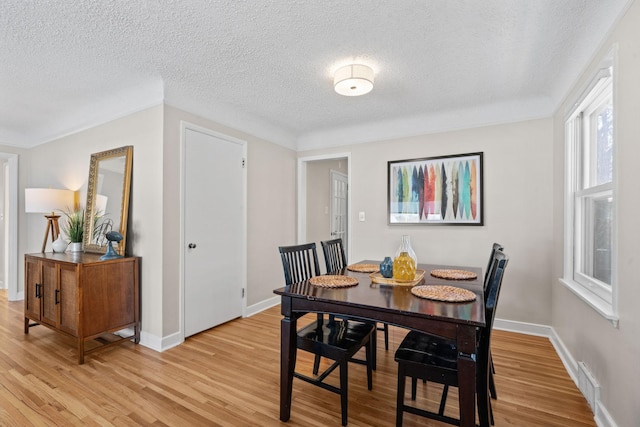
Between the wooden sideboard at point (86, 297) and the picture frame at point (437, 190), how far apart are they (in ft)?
9.23

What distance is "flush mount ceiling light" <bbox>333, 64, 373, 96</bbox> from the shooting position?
2301mm

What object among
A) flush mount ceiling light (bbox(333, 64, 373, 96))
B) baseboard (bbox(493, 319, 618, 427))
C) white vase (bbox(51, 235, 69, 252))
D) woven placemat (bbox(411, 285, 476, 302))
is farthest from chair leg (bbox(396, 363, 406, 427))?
white vase (bbox(51, 235, 69, 252))

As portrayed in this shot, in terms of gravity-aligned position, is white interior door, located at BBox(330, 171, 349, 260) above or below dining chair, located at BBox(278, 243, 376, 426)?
above

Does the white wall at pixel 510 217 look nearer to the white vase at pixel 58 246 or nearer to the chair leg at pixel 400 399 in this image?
the chair leg at pixel 400 399

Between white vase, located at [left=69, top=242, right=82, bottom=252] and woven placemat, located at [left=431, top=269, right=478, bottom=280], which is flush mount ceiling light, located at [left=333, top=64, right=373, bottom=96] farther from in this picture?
white vase, located at [left=69, top=242, right=82, bottom=252]

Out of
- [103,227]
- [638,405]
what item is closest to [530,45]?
[638,405]

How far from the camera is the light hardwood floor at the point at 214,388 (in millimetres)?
1774

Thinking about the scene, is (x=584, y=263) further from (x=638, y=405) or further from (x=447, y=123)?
(x=447, y=123)

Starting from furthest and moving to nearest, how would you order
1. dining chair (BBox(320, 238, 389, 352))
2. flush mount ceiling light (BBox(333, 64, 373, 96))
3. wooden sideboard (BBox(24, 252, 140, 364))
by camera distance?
dining chair (BBox(320, 238, 389, 352))
wooden sideboard (BBox(24, 252, 140, 364))
flush mount ceiling light (BBox(333, 64, 373, 96))

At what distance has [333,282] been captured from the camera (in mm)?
1929

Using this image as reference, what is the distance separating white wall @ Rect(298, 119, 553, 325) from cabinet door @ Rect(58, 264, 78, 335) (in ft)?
10.2

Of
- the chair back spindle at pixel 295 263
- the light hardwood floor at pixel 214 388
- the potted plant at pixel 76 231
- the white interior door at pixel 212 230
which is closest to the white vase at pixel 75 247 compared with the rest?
the potted plant at pixel 76 231

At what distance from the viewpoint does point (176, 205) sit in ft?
9.18

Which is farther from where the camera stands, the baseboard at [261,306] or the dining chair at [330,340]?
the baseboard at [261,306]
